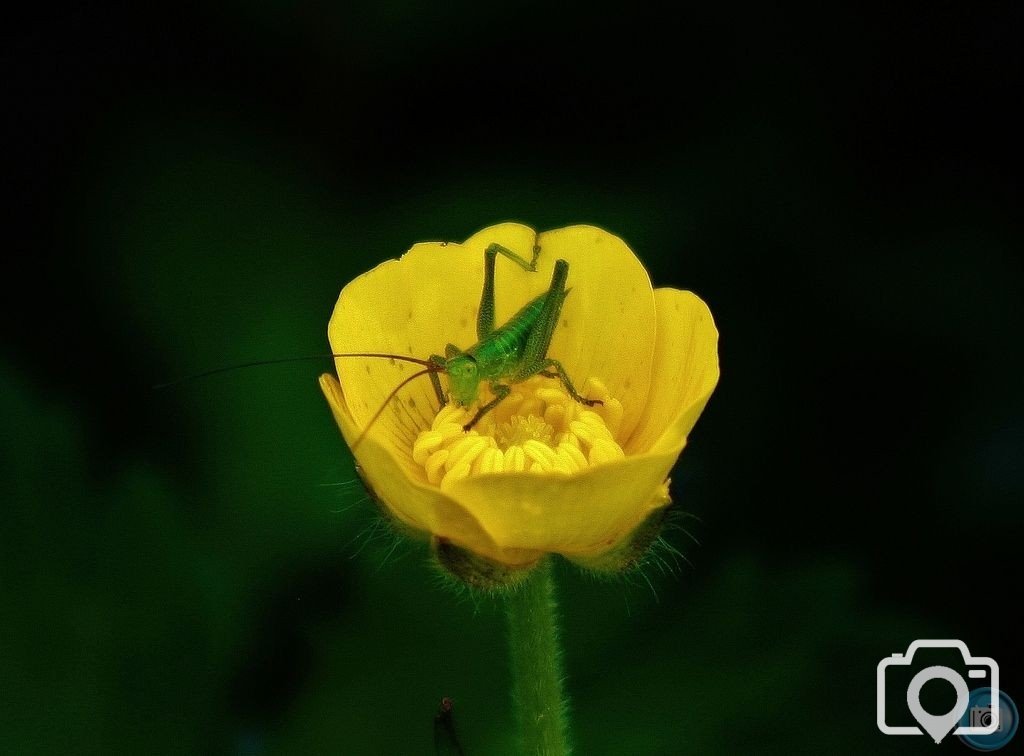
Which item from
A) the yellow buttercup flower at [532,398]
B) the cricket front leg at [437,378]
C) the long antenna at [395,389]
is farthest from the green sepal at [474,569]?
the cricket front leg at [437,378]

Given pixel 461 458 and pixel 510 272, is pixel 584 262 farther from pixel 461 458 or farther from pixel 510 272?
pixel 461 458

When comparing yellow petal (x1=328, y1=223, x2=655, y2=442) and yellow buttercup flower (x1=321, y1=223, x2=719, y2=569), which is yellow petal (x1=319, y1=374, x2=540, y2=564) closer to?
yellow buttercup flower (x1=321, y1=223, x2=719, y2=569)

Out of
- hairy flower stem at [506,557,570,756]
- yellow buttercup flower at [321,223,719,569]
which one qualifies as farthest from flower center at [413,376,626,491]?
hairy flower stem at [506,557,570,756]

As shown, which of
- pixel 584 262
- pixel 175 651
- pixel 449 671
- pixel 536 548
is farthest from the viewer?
pixel 449 671

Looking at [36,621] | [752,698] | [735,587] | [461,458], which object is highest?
[461,458]

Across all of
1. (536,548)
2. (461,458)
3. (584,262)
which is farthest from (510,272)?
(536,548)

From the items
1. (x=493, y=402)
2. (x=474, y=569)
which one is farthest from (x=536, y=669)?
(x=493, y=402)

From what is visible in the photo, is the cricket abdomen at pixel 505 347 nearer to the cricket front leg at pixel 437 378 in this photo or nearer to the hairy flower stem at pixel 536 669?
the cricket front leg at pixel 437 378
